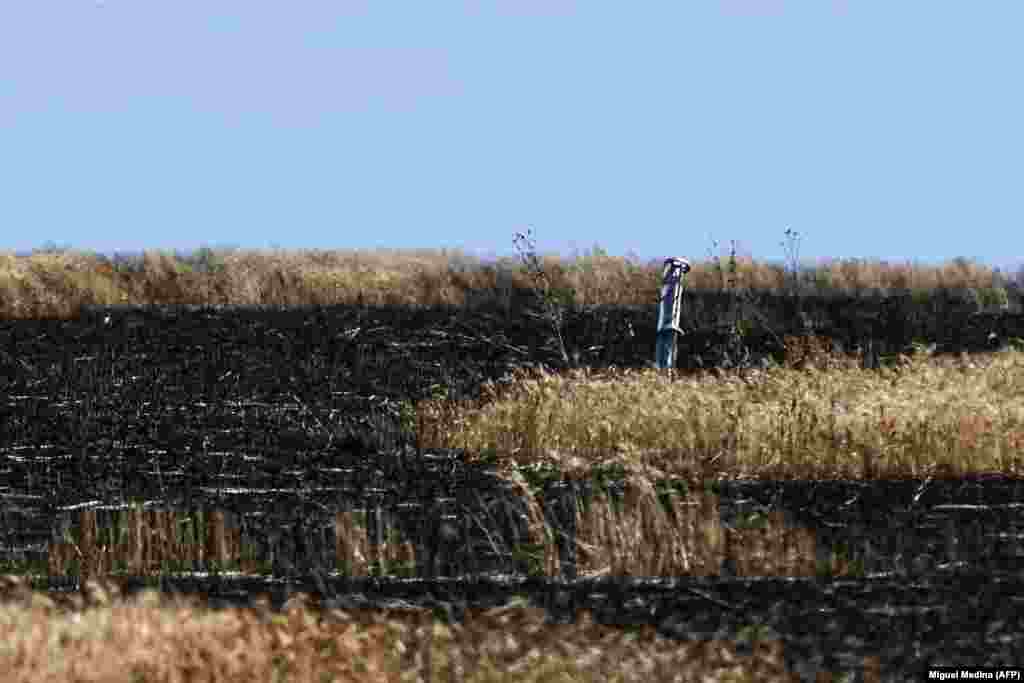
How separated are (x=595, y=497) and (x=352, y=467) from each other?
2417 millimetres

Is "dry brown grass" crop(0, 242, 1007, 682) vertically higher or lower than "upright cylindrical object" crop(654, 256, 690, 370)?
lower

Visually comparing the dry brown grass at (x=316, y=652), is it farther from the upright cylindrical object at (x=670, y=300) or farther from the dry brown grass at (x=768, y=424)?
the upright cylindrical object at (x=670, y=300)

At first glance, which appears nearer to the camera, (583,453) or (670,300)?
(583,453)

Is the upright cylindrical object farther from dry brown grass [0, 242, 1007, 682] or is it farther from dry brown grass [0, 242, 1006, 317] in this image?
dry brown grass [0, 242, 1006, 317]

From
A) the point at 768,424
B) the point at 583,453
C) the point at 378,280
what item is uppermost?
the point at 378,280

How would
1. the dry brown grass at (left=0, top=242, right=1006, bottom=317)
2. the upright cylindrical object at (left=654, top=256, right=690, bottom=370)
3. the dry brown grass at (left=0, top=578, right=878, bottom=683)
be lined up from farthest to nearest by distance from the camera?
1. the dry brown grass at (left=0, top=242, right=1006, bottom=317)
2. the upright cylindrical object at (left=654, top=256, right=690, bottom=370)
3. the dry brown grass at (left=0, top=578, right=878, bottom=683)

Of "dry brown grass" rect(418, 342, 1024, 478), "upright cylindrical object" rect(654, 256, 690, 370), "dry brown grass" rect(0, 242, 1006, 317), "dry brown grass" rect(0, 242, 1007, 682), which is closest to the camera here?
"dry brown grass" rect(0, 242, 1007, 682)

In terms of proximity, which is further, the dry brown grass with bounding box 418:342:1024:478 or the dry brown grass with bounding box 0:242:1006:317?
the dry brown grass with bounding box 0:242:1006:317

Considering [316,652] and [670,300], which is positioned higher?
[670,300]

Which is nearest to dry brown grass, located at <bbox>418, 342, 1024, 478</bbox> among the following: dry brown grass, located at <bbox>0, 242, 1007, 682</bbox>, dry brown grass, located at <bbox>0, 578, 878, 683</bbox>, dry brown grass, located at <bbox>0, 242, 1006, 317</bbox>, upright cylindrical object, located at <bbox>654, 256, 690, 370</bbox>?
dry brown grass, located at <bbox>0, 242, 1007, 682</bbox>

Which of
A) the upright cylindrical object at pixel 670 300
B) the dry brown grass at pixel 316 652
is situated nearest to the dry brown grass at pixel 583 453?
the dry brown grass at pixel 316 652

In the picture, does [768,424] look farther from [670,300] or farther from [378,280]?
[378,280]

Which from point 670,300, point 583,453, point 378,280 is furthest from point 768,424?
point 378,280

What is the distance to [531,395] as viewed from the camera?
43.0 feet
